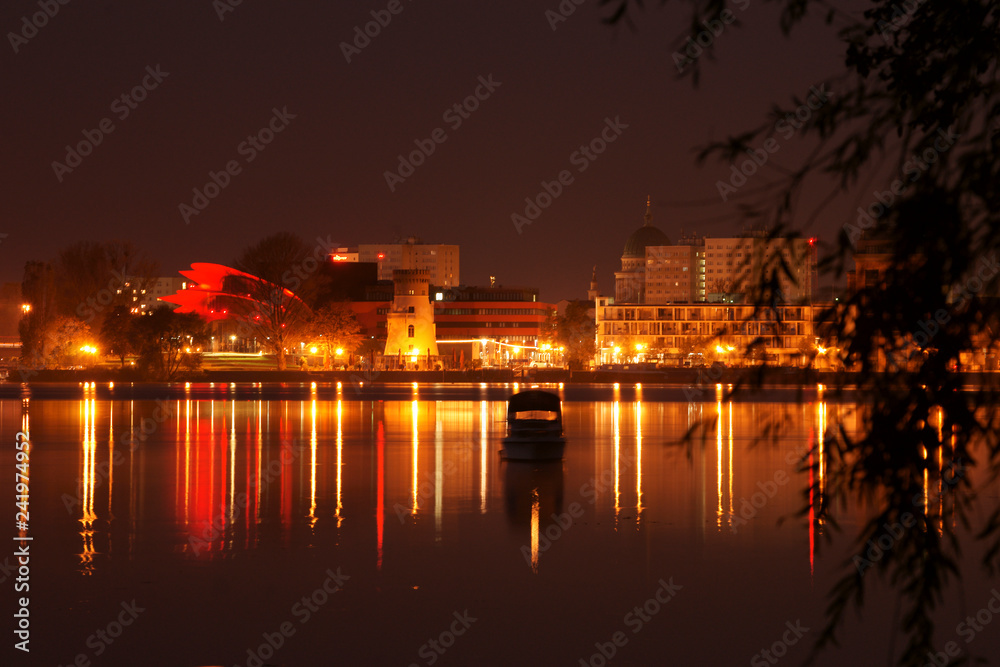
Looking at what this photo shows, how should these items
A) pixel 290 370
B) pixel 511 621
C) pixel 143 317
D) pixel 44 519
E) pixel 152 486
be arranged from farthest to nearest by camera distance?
pixel 290 370
pixel 143 317
pixel 152 486
pixel 44 519
pixel 511 621

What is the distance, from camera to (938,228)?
15.6 ft

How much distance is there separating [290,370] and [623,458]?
64.3m

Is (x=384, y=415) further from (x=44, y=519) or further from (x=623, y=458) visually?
(x=44, y=519)

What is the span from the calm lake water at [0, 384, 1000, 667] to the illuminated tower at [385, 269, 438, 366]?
77.9 m

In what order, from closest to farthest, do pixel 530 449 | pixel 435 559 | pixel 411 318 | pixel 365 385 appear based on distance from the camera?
pixel 435 559 → pixel 530 449 → pixel 365 385 → pixel 411 318

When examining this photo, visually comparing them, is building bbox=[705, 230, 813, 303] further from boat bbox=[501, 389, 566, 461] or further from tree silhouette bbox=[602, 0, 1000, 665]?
boat bbox=[501, 389, 566, 461]

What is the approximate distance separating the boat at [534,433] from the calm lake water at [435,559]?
63 centimetres

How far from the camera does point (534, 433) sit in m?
26.4

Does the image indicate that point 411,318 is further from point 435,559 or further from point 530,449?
point 435,559

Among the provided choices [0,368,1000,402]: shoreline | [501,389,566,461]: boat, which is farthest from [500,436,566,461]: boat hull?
→ [0,368,1000,402]: shoreline

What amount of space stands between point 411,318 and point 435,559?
92.4 m

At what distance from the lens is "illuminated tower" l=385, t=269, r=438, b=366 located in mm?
106062

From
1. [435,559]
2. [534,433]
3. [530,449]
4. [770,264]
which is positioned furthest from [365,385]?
[770,264]


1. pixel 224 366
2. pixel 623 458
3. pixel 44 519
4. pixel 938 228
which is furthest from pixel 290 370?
pixel 938 228
